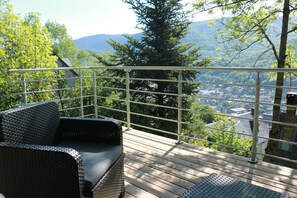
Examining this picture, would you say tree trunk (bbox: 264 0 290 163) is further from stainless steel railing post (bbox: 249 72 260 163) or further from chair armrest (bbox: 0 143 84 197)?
chair armrest (bbox: 0 143 84 197)

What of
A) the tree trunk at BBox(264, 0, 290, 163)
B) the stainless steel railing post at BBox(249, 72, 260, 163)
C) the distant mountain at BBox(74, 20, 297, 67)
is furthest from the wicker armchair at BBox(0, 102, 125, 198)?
the distant mountain at BBox(74, 20, 297, 67)

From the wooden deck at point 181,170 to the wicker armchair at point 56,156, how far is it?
385 millimetres

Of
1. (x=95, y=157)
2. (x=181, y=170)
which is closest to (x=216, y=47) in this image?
(x=181, y=170)

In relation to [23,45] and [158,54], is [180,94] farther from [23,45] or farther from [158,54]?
[158,54]

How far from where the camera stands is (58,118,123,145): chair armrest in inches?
82.5

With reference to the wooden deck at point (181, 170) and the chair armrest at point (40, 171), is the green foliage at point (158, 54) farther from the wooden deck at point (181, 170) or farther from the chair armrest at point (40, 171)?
the chair armrest at point (40, 171)

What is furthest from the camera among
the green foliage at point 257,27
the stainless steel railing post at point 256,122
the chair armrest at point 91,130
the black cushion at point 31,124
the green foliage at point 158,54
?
the green foliage at point 158,54

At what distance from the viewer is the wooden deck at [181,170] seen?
2.21 m

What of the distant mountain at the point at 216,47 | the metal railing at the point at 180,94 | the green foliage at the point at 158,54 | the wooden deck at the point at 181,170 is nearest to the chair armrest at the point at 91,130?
the wooden deck at the point at 181,170

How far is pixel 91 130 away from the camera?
2176mm

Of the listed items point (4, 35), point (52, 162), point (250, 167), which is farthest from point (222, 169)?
point (4, 35)

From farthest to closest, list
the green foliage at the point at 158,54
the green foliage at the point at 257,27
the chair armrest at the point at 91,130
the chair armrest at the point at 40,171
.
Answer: the green foliage at the point at 158,54 < the green foliage at the point at 257,27 < the chair armrest at the point at 91,130 < the chair armrest at the point at 40,171

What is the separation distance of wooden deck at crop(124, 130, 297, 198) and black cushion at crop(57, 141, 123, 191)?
0.47m

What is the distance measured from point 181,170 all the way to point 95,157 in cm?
111
